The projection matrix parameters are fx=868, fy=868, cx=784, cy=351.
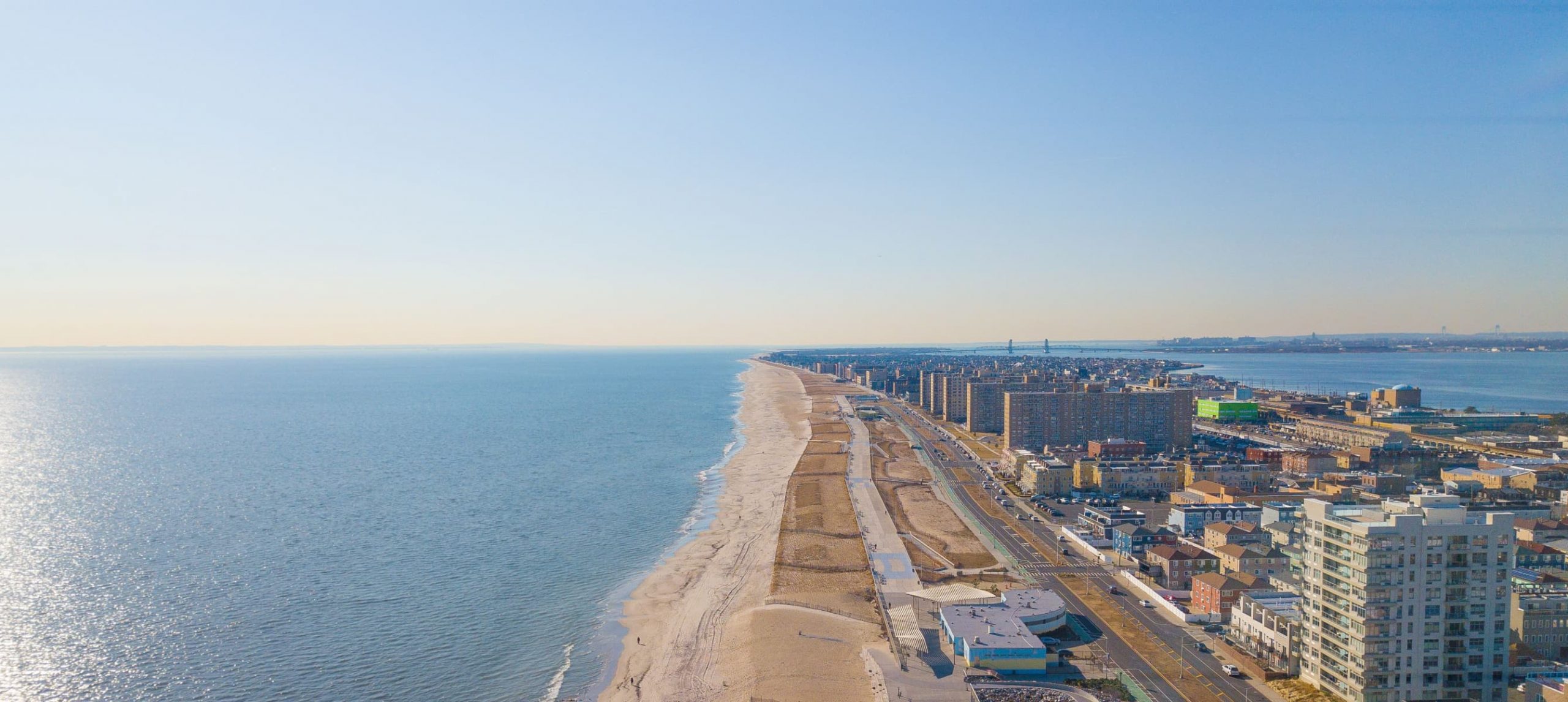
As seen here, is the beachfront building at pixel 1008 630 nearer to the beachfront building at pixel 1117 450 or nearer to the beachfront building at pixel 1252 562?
the beachfront building at pixel 1252 562

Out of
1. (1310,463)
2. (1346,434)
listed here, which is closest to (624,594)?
(1310,463)

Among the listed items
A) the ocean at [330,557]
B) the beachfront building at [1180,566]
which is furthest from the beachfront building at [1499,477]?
the ocean at [330,557]

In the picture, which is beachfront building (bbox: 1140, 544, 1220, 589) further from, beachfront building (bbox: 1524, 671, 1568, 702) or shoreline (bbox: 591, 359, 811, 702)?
shoreline (bbox: 591, 359, 811, 702)

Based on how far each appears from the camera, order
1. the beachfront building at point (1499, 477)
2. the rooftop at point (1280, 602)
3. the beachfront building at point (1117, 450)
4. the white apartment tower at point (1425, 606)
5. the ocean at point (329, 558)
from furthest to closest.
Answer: the beachfront building at point (1117, 450)
the beachfront building at point (1499, 477)
the ocean at point (329, 558)
the rooftop at point (1280, 602)
the white apartment tower at point (1425, 606)

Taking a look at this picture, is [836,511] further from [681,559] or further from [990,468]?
[990,468]

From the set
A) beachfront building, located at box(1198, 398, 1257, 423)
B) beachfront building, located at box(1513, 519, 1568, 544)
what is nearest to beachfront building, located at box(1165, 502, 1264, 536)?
beachfront building, located at box(1513, 519, 1568, 544)

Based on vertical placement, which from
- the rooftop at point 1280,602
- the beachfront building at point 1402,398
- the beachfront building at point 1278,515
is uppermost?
the beachfront building at point 1402,398

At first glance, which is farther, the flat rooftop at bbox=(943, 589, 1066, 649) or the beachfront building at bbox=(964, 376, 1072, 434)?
the beachfront building at bbox=(964, 376, 1072, 434)
